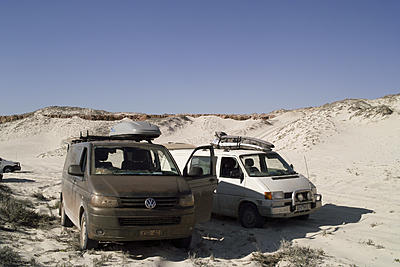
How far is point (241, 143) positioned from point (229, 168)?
1.38m

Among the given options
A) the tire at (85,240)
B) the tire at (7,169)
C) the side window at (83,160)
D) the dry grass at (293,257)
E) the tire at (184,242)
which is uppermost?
the side window at (83,160)

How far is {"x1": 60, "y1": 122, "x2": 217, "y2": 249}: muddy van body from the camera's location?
5723 mm

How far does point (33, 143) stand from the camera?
44281 millimetres

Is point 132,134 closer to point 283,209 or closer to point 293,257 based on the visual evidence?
point 283,209

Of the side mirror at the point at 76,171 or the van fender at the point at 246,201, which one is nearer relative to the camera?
the side mirror at the point at 76,171

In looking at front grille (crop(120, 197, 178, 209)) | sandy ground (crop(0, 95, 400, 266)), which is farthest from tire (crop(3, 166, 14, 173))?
front grille (crop(120, 197, 178, 209))

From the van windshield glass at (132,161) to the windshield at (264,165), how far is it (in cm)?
245

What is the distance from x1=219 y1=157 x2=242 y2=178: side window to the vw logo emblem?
3.71 metres

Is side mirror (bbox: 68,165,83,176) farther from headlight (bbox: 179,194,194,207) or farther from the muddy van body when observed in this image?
headlight (bbox: 179,194,194,207)

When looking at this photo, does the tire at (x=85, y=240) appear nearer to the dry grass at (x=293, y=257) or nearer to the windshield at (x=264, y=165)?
the dry grass at (x=293, y=257)

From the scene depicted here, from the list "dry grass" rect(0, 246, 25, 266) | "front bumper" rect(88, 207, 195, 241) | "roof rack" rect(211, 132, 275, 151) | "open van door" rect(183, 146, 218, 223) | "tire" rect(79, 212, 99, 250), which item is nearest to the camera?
"dry grass" rect(0, 246, 25, 266)

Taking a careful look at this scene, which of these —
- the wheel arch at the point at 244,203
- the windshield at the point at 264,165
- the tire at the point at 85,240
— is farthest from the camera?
the windshield at the point at 264,165

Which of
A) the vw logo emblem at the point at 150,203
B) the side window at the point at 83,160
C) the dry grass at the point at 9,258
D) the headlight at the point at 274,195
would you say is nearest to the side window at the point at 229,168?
the headlight at the point at 274,195

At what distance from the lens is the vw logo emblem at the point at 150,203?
5.77m
